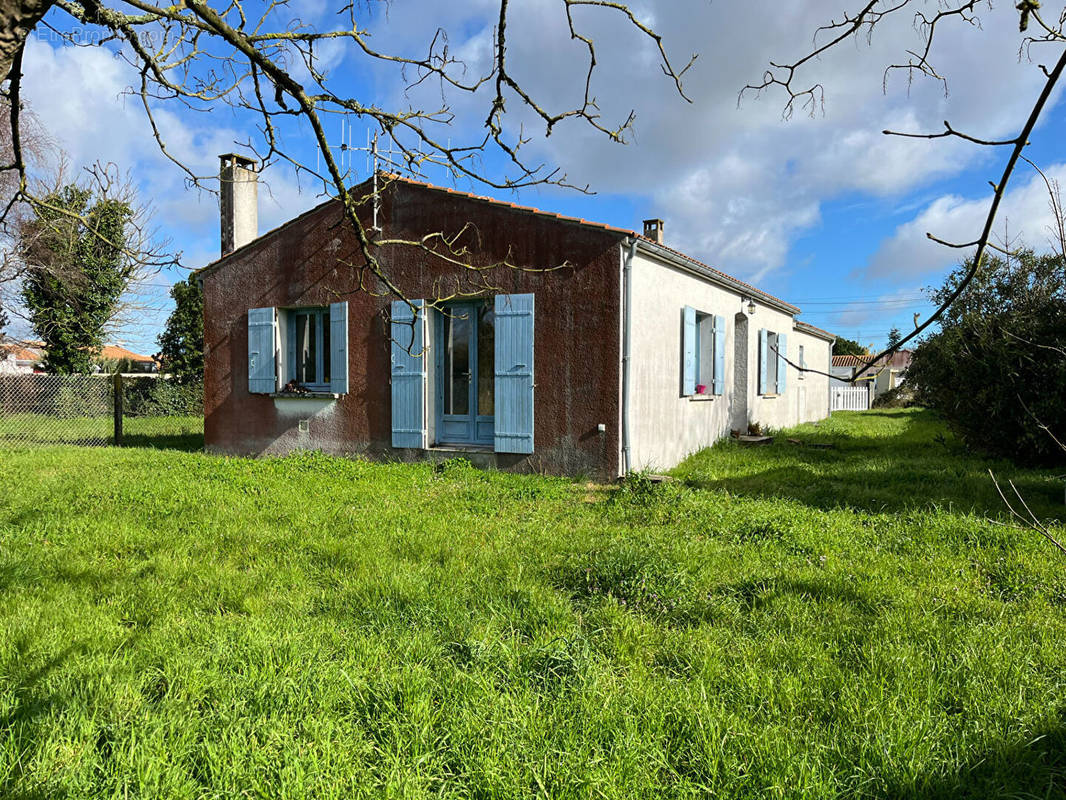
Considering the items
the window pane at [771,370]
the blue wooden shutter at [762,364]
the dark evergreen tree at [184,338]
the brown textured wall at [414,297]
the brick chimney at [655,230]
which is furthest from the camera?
the dark evergreen tree at [184,338]

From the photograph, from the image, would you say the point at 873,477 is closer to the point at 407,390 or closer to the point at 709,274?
the point at 709,274

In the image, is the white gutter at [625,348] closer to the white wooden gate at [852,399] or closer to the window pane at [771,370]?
the window pane at [771,370]

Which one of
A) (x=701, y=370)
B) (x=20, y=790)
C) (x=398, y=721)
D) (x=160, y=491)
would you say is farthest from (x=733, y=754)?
(x=701, y=370)

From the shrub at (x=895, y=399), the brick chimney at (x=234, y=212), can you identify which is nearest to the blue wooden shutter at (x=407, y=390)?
the brick chimney at (x=234, y=212)

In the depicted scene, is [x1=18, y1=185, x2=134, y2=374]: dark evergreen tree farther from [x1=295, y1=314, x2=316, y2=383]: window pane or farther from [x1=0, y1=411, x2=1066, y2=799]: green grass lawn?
[x1=0, y1=411, x2=1066, y2=799]: green grass lawn

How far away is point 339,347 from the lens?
949 centimetres

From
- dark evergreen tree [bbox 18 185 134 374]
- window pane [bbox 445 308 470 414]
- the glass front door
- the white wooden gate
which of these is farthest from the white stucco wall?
the white wooden gate

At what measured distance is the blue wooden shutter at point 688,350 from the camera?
9164mm

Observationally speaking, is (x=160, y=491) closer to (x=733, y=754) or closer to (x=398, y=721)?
(x=398, y=721)

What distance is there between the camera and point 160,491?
669cm

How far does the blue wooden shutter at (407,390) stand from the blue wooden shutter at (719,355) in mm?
4966

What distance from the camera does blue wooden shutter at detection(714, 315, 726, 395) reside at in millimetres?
10484

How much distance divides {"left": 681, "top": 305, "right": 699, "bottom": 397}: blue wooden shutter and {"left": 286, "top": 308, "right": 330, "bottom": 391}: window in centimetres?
565

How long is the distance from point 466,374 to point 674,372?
303 cm
